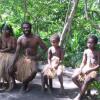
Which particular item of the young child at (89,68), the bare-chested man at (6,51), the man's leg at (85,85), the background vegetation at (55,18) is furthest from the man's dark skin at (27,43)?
the background vegetation at (55,18)

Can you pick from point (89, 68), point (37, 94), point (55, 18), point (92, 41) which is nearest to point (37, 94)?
point (37, 94)

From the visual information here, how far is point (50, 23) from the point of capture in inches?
399

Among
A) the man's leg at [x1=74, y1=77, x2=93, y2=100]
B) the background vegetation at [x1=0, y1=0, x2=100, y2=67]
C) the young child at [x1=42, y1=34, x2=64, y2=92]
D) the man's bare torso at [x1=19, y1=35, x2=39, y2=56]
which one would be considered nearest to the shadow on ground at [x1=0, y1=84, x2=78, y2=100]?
the young child at [x1=42, y1=34, x2=64, y2=92]

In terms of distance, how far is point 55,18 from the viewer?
1012 cm

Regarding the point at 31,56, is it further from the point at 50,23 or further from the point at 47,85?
the point at 50,23

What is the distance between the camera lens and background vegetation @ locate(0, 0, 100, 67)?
30.3 feet

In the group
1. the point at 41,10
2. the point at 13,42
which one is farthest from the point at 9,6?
the point at 13,42

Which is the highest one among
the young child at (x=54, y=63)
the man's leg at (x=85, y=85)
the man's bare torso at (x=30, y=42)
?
the man's bare torso at (x=30, y=42)

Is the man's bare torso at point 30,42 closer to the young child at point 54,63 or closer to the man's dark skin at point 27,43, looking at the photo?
the man's dark skin at point 27,43

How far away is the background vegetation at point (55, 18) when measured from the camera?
30.3 feet

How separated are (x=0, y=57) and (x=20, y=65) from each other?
0.41 meters

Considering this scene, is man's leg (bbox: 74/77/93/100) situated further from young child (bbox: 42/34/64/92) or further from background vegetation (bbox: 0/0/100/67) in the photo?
background vegetation (bbox: 0/0/100/67)

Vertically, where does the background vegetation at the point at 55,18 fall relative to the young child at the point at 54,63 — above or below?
above

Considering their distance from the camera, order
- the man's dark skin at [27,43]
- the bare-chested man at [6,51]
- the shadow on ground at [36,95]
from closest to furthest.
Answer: the shadow on ground at [36,95]
the man's dark skin at [27,43]
the bare-chested man at [6,51]
